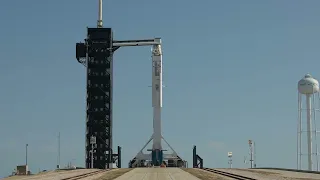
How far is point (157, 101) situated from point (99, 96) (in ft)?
43.5

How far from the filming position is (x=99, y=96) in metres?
111

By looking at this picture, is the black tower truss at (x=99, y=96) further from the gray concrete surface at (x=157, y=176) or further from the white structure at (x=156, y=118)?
the gray concrete surface at (x=157, y=176)

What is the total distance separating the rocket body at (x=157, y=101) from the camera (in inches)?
4556

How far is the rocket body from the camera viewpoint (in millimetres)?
115725

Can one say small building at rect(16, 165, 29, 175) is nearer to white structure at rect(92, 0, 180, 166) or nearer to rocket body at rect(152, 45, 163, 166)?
white structure at rect(92, 0, 180, 166)

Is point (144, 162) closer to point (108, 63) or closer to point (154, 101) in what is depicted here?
point (154, 101)

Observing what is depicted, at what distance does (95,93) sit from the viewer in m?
111

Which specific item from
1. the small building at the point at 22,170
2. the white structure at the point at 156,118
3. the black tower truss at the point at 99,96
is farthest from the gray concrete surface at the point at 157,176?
the white structure at the point at 156,118

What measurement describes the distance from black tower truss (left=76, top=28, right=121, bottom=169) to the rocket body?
893 centimetres

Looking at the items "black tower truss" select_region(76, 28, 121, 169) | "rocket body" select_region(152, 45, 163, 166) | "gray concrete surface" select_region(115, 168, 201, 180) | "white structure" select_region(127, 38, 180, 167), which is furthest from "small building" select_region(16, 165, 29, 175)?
"rocket body" select_region(152, 45, 163, 166)

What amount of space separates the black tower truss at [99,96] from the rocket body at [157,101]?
8930 millimetres

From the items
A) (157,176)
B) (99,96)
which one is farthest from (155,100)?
(157,176)

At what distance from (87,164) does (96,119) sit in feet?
29.5

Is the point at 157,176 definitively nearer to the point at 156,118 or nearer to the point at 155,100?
the point at 156,118
